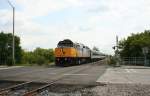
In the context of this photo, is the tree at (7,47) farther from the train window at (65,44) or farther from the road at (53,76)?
the road at (53,76)

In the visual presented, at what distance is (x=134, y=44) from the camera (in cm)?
6950

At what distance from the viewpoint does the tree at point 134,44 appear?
6844 centimetres

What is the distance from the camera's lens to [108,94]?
18891 mm

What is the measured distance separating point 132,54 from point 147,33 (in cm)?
954

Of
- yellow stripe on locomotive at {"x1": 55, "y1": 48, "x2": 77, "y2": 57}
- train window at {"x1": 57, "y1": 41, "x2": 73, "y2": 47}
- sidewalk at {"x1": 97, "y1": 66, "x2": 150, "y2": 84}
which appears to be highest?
train window at {"x1": 57, "y1": 41, "x2": 73, "y2": 47}

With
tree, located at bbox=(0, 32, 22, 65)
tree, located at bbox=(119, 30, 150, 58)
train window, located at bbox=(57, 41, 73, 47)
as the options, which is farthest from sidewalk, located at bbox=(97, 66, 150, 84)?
tree, located at bbox=(0, 32, 22, 65)

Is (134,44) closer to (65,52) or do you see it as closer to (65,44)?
(65,44)

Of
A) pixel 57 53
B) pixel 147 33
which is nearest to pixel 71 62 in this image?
pixel 57 53

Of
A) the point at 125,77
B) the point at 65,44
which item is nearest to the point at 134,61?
the point at 65,44

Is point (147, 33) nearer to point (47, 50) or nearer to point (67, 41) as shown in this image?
point (67, 41)

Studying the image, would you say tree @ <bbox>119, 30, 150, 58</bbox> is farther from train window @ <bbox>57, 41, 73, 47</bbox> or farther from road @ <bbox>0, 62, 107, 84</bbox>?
road @ <bbox>0, 62, 107, 84</bbox>

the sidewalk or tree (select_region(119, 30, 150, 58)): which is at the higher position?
tree (select_region(119, 30, 150, 58))

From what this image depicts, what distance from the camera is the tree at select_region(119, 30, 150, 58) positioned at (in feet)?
225

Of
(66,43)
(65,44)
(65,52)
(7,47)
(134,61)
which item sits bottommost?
(134,61)
